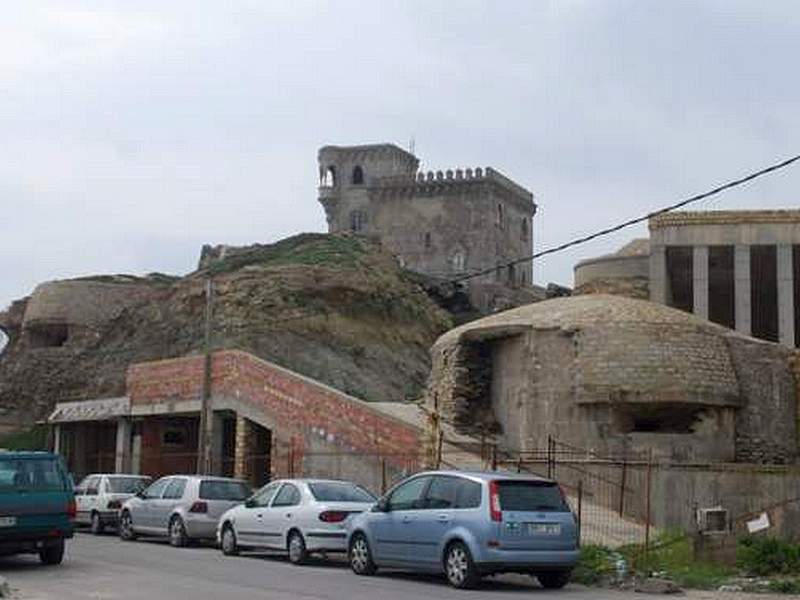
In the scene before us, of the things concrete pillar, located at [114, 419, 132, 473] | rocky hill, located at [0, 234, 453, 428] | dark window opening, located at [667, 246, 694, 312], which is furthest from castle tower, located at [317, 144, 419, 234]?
concrete pillar, located at [114, 419, 132, 473]

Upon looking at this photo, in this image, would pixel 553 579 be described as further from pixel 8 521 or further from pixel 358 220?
pixel 358 220

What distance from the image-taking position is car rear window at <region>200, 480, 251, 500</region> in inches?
926

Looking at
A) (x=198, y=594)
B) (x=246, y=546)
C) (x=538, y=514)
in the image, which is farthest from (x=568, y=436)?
(x=198, y=594)

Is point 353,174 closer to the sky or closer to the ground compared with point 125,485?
closer to the sky

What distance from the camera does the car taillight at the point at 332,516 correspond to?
1928cm

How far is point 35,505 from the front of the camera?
17953mm

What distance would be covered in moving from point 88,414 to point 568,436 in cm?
1828

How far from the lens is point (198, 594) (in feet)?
47.5

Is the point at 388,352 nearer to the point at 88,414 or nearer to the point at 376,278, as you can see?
the point at 376,278

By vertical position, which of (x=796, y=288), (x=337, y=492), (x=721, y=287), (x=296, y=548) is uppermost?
(x=721, y=287)

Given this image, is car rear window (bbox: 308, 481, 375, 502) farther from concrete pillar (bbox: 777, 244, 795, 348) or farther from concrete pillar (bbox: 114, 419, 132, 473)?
Result: concrete pillar (bbox: 777, 244, 795, 348)

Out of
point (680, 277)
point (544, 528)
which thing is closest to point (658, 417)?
point (544, 528)

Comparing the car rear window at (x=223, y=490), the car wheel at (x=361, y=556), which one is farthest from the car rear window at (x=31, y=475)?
the car rear window at (x=223, y=490)

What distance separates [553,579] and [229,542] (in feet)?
23.4
